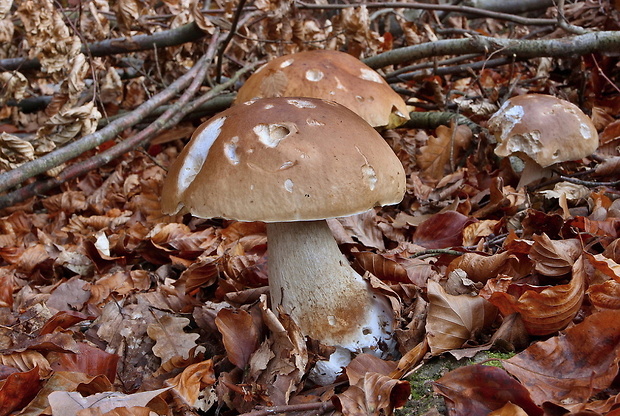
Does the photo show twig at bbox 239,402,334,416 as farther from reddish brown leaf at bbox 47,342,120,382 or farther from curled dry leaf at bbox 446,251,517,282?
curled dry leaf at bbox 446,251,517,282

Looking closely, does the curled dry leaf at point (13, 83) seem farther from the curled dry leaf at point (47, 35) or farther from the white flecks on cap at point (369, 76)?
the white flecks on cap at point (369, 76)

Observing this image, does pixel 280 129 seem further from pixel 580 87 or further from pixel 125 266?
pixel 580 87

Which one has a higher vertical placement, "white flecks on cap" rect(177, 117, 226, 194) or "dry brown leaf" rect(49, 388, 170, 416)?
"white flecks on cap" rect(177, 117, 226, 194)

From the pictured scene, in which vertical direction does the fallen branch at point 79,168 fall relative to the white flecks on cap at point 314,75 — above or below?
below

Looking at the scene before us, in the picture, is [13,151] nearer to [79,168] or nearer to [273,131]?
[79,168]

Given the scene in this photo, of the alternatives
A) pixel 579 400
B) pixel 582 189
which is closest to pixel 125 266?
pixel 579 400

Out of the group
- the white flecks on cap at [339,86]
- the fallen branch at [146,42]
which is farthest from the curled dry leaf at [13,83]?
the white flecks on cap at [339,86]

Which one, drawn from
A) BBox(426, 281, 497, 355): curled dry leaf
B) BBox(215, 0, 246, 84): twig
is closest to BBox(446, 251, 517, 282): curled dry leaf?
BBox(426, 281, 497, 355): curled dry leaf
